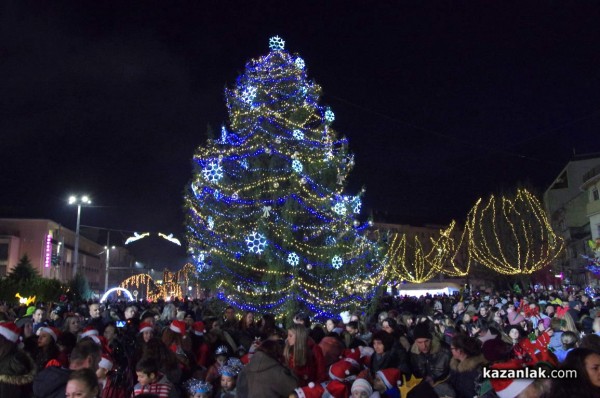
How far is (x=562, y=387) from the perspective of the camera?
3795 millimetres

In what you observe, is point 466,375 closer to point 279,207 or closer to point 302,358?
point 302,358

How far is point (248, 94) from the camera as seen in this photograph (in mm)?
17969

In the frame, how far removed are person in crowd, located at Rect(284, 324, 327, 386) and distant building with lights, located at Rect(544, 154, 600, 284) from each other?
44852 mm

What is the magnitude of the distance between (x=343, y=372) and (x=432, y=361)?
1.69 metres

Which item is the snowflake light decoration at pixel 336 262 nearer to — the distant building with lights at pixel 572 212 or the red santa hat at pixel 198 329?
the red santa hat at pixel 198 329

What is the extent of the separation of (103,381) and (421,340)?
4176 millimetres

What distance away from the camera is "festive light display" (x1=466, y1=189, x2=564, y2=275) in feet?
138

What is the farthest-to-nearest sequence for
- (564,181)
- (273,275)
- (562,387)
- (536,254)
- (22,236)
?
(564,181) → (22,236) → (536,254) → (273,275) → (562,387)

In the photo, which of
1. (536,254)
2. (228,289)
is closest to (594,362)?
(228,289)

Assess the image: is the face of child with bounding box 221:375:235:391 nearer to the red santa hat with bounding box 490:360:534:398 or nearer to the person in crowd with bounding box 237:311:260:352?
the person in crowd with bounding box 237:311:260:352

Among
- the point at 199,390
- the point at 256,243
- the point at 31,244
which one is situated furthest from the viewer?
the point at 31,244

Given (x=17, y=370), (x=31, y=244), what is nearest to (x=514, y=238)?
(x=17, y=370)

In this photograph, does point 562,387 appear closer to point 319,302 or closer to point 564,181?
point 319,302

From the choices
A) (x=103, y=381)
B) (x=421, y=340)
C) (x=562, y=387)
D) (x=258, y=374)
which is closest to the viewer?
(x=562, y=387)
